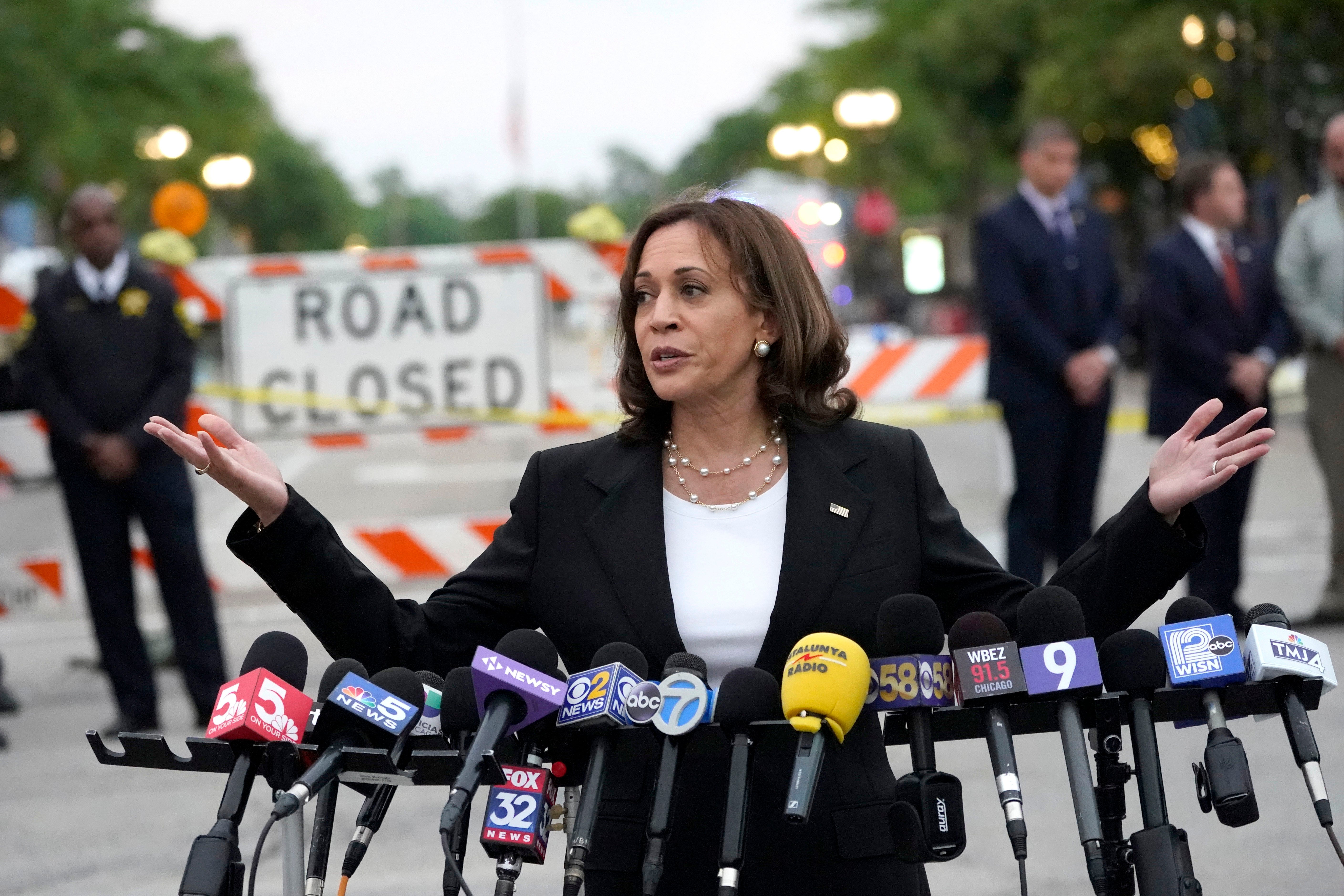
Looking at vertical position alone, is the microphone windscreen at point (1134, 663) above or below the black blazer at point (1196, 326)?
below

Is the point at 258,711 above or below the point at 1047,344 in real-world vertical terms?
below

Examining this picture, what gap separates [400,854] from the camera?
18.6ft

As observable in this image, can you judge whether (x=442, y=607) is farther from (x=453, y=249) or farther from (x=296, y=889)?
(x=453, y=249)

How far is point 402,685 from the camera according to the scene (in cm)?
279

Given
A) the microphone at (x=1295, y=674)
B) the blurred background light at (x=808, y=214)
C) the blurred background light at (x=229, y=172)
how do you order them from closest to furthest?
the microphone at (x=1295, y=674), the blurred background light at (x=229, y=172), the blurred background light at (x=808, y=214)

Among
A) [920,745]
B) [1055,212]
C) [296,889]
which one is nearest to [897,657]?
[920,745]

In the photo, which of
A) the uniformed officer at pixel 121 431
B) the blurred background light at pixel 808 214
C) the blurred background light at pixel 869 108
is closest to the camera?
the uniformed officer at pixel 121 431

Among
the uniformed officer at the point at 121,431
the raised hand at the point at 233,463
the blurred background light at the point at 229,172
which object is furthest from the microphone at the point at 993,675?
the blurred background light at the point at 229,172

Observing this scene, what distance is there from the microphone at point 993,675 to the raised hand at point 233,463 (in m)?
1.22

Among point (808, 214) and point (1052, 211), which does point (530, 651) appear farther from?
point (808, 214)

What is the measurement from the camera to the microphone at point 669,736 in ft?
8.23

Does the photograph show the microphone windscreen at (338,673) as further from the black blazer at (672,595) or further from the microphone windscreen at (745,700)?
the microphone windscreen at (745,700)

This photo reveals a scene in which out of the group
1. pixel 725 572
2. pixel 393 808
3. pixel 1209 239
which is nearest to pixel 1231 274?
pixel 1209 239

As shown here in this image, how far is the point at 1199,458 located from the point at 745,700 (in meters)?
0.98
